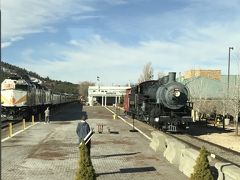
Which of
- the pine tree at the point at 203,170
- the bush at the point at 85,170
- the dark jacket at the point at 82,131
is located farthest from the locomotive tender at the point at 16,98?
the pine tree at the point at 203,170

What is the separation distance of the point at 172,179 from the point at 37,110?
35.3 m

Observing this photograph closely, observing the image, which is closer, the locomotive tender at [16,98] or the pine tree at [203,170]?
the pine tree at [203,170]


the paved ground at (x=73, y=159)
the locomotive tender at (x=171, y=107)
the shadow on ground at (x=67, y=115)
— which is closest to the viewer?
the paved ground at (x=73, y=159)

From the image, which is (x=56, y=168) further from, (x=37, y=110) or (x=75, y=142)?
(x=37, y=110)

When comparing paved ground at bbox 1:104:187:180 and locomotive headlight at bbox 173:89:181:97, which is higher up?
locomotive headlight at bbox 173:89:181:97

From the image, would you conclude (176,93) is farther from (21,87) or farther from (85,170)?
(85,170)

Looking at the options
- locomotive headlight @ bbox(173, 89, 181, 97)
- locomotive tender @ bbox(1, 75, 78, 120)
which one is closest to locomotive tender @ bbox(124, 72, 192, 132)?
locomotive headlight @ bbox(173, 89, 181, 97)

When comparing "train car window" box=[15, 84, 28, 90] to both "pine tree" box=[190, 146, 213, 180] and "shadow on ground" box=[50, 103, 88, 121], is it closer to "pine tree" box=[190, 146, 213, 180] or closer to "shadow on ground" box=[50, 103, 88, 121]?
"shadow on ground" box=[50, 103, 88, 121]

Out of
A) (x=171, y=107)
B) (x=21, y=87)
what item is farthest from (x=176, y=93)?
(x=21, y=87)

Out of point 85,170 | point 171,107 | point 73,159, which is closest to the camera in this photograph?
point 85,170

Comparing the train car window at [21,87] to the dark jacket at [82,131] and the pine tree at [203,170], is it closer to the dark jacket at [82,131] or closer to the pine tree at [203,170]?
the dark jacket at [82,131]

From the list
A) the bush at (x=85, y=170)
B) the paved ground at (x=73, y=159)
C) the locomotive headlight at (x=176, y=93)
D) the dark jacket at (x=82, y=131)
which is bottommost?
the paved ground at (x=73, y=159)

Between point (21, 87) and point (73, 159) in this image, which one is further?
point (21, 87)

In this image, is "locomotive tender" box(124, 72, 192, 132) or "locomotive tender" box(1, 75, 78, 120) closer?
"locomotive tender" box(124, 72, 192, 132)
